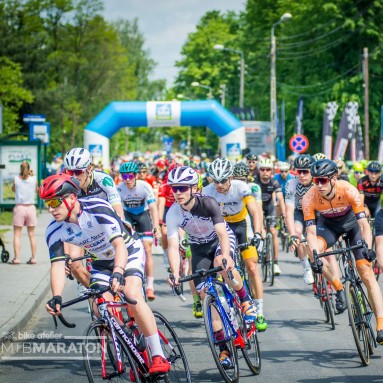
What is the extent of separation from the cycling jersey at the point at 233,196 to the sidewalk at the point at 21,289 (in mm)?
2565

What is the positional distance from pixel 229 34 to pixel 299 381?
88.2 m

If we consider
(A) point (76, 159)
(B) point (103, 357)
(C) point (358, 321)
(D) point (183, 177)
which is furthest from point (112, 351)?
(A) point (76, 159)

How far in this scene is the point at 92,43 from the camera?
222 ft

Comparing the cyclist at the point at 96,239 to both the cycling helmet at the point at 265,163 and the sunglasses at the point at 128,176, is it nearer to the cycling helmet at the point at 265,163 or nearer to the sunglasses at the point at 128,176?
the sunglasses at the point at 128,176

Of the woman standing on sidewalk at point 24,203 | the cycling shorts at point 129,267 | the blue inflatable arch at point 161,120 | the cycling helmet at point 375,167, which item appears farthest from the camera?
the blue inflatable arch at point 161,120

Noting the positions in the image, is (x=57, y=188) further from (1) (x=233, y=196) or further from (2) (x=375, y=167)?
(2) (x=375, y=167)

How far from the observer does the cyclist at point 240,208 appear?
390 inches

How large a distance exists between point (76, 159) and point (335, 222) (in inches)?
108

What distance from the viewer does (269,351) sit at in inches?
373

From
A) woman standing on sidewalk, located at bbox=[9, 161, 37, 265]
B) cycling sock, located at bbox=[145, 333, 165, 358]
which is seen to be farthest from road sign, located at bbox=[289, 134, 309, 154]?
cycling sock, located at bbox=[145, 333, 165, 358]

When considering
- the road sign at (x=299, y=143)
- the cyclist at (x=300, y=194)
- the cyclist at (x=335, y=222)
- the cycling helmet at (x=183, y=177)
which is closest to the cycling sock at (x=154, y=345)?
the cycling helmet at (x=183, y=177)

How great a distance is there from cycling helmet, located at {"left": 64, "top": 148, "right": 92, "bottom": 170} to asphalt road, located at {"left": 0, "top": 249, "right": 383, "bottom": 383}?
1.85m

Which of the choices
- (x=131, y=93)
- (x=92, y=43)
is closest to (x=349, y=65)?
(x=92, y=43)

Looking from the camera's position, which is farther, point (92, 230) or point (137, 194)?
point (137, 194)
